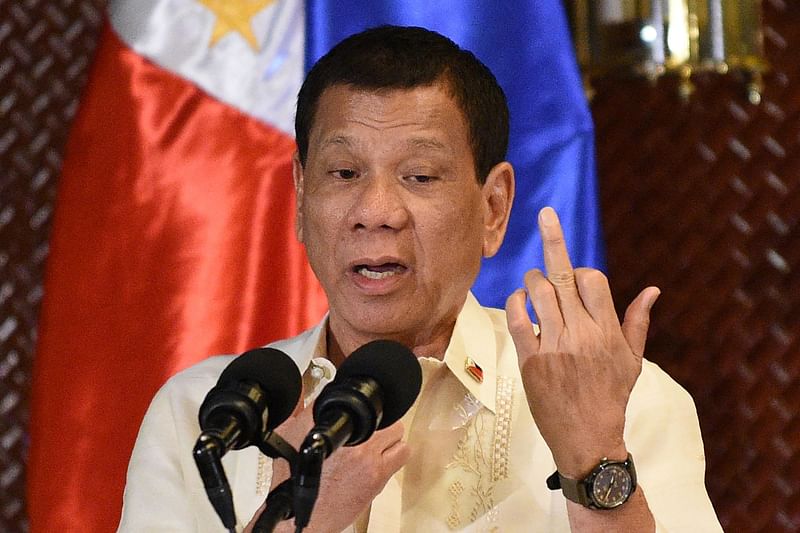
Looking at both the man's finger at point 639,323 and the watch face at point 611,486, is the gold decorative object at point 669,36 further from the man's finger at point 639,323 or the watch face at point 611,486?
the watch face at point 611,486

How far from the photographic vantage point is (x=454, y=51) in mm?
1548

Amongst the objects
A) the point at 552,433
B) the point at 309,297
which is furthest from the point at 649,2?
the point at 552,433

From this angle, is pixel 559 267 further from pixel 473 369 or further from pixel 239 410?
pixel 239 410

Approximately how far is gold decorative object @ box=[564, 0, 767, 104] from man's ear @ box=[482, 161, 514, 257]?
0.71 metres

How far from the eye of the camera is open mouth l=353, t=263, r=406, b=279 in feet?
4.76

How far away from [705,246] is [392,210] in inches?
44.8

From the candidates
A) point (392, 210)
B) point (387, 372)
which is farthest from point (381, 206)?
point (387, 372)

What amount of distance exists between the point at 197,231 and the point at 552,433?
0.99 metres

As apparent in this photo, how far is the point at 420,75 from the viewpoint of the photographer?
151 cm

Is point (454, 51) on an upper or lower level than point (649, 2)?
upper

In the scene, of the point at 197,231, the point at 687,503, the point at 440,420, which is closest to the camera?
the point at 687,503

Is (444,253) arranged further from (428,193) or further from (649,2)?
(649,2)

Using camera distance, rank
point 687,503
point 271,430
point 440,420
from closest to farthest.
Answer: point 271,430, point 687,503, point 440,420

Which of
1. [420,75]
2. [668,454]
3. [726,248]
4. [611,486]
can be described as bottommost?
[726,248]
